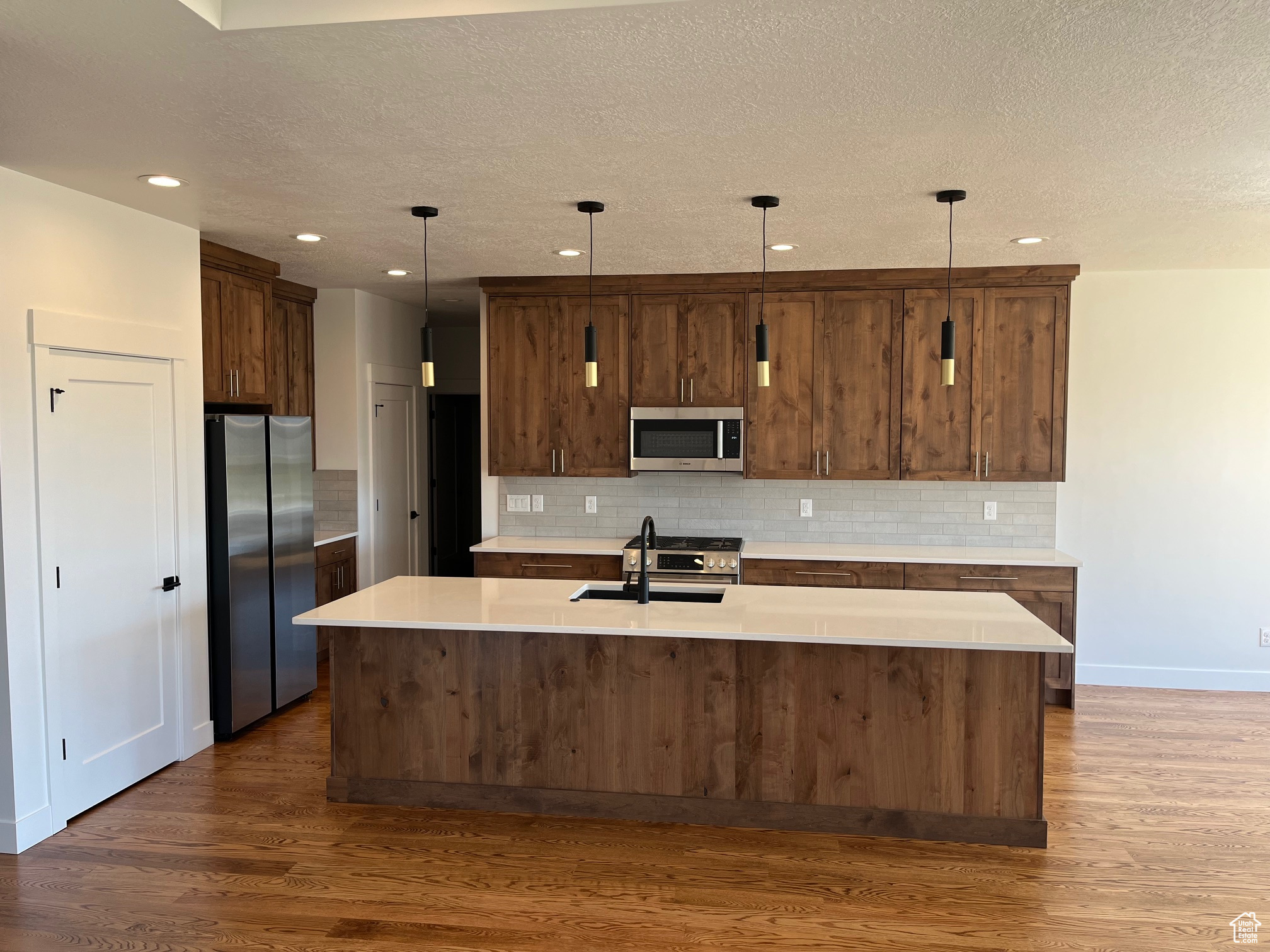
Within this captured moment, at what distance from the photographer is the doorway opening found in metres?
7.76

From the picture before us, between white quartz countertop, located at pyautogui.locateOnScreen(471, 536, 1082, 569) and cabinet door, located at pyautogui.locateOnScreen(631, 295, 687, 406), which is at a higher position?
cabinet door, located at pyautogui.locateOnScreen(631, 295, 687, 406)

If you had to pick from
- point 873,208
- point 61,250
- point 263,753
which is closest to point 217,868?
point 263,753

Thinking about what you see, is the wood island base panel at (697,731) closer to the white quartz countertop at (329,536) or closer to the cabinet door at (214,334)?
the cabinet door at (214,334)

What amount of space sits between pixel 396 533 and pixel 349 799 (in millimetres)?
3300

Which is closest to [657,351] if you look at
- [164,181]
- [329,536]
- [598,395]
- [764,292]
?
[598,395]

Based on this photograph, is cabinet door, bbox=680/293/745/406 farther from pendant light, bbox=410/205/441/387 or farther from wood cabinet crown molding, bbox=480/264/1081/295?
pendant light, bbox=410/205/441/387

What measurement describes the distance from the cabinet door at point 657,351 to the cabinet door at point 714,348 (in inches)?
2.0

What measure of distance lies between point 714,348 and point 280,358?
2.71 metres

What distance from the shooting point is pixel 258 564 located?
4.73m

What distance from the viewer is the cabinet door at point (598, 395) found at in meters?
5.71

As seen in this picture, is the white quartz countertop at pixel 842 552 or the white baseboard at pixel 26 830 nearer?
the white baseboard at pixel 26 830

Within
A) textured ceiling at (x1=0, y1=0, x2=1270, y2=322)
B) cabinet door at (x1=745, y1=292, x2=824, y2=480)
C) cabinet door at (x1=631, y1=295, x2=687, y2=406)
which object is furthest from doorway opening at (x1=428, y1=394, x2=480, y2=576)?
textured ceiling at (x1=0, y1=0, x2=1270, y2=322)

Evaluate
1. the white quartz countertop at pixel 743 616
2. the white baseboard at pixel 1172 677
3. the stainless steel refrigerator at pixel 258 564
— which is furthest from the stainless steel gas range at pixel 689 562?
the white baseboard at pixel 1172 677

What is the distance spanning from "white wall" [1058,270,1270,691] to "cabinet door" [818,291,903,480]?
110 centimetres
